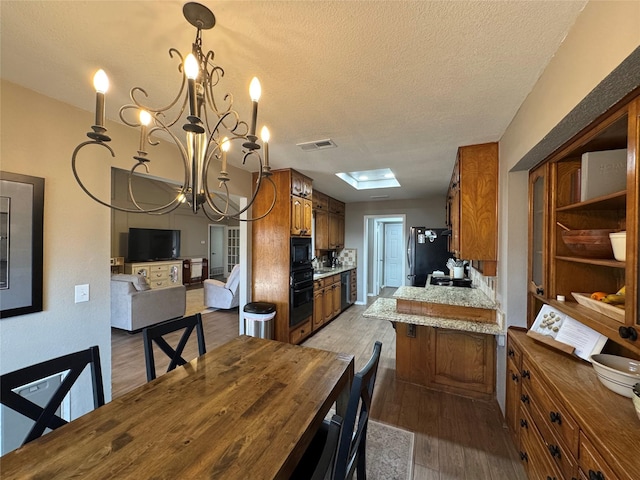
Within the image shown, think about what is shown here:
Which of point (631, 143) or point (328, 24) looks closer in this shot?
point (631, 143)

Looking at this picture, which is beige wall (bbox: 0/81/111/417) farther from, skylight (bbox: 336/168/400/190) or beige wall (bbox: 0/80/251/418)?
skylight (bbox: 336/168/400/190)

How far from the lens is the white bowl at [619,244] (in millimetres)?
1036

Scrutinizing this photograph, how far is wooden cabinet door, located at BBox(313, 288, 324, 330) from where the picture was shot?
4.14 m

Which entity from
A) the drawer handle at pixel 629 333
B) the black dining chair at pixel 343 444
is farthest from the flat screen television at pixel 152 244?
the drawer handle at pixel 629 333

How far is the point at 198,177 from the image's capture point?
4.08 ft

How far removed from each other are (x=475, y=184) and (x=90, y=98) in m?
3.05

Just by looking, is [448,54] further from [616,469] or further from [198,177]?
[616,469]

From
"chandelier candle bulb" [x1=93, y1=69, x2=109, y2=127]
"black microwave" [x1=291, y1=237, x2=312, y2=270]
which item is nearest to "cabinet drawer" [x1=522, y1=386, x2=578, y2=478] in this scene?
"chandelier candle bulb" [x1=93, y1=69, x2=109, y2=127]

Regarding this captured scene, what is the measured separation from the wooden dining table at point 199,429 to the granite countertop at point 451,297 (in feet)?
4.73

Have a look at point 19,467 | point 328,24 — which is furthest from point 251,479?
point 328,24

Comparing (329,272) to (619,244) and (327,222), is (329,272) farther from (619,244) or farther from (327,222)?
(619,244)

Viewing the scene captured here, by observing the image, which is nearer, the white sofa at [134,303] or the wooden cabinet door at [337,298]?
the white sofa at [134,303]

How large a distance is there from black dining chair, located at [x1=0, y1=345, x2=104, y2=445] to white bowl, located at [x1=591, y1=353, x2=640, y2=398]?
223 cm

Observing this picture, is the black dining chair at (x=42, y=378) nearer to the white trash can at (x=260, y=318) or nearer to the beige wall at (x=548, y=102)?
the white trash can at (x=260, y=318)
